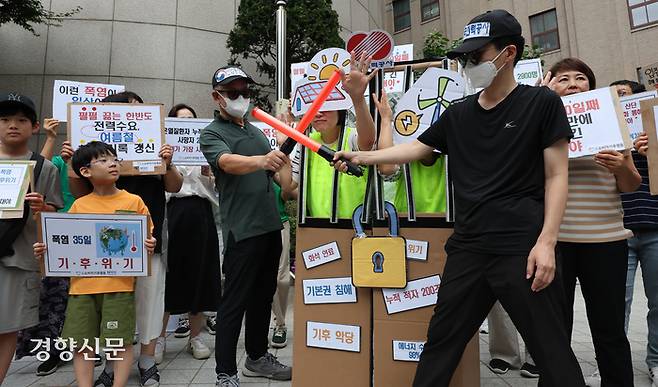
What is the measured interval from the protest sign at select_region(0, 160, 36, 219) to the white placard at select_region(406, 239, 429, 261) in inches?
96.2

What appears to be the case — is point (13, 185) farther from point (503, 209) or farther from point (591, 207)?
point (591, 207)

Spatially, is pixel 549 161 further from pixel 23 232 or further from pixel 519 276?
pixel 23 232

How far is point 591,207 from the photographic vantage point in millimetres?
2488

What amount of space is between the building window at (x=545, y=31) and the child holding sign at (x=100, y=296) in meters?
19.8

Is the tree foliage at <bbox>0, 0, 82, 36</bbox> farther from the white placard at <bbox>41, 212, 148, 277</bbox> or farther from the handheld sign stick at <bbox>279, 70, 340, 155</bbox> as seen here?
the handheld sign stick at <bbox>279, 70, 340, 155</bbox>

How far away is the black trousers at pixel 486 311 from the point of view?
1.74m

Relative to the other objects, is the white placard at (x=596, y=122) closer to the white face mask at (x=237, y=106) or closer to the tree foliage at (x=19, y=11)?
the white face mask at (x=237, y=106)

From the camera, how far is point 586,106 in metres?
2.45

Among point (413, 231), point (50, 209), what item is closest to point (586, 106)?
point (413, 231)

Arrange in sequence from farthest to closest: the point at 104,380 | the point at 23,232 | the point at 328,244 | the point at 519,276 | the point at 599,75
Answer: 1. the point at 599,75
2. the point at 104,380
3. the point at 23,232
4. the point at 328,244
5. the point at 519,276

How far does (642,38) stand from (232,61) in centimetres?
1520

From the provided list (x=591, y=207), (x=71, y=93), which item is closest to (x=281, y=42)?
(x=71, y=93)

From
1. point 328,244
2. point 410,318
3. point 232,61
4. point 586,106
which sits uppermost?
point 232,61

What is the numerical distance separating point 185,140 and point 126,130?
2.53 feet
